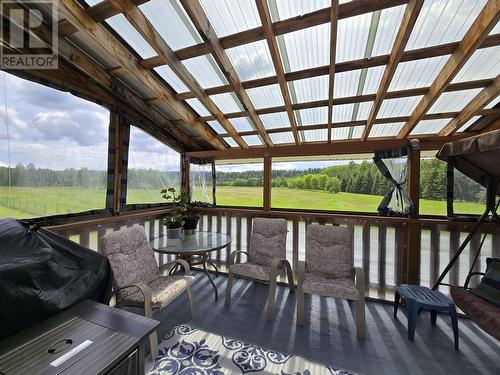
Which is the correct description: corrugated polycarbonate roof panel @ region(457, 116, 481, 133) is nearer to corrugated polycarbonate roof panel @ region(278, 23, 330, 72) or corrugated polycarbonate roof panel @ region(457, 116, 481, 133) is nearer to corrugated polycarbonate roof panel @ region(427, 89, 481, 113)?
corrugated polycarbonate roof panel @ region(427, 89, 481, 113)

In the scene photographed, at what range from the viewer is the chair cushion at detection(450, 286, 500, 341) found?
65.6 inches

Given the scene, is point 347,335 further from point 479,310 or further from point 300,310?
point 479,310

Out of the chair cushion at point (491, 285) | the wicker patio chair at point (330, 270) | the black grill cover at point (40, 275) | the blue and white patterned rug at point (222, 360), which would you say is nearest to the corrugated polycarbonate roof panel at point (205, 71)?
the black grill cover at point (40, 275)

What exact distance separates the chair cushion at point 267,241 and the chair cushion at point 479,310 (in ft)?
6.05

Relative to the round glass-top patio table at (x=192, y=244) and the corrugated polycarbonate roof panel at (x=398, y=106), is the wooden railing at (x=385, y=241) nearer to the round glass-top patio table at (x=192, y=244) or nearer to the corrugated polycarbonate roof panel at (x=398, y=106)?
the round glass-top patio table at (x=192, y=244)

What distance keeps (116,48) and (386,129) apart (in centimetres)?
437

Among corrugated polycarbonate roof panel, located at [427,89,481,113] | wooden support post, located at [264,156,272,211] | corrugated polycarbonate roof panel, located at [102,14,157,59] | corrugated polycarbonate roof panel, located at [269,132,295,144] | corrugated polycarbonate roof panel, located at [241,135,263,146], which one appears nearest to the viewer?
corrugated polycarbonate roof panel, located at [102,14,157,59]

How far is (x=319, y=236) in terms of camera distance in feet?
9.09

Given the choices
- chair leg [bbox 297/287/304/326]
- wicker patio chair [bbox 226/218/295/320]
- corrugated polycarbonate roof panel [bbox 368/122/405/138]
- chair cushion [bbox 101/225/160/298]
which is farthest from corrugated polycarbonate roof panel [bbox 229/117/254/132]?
chair leg [bbox 297/287/304/326]

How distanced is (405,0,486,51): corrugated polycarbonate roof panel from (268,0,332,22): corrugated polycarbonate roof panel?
936 millimetres

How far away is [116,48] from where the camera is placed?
2.21 metres

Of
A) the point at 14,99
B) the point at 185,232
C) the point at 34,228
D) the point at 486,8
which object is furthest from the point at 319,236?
the point at 14,99

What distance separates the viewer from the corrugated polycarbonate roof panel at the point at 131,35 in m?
2.09

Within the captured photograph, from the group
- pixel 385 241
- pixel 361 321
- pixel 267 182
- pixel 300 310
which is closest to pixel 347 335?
pixel 361 321
